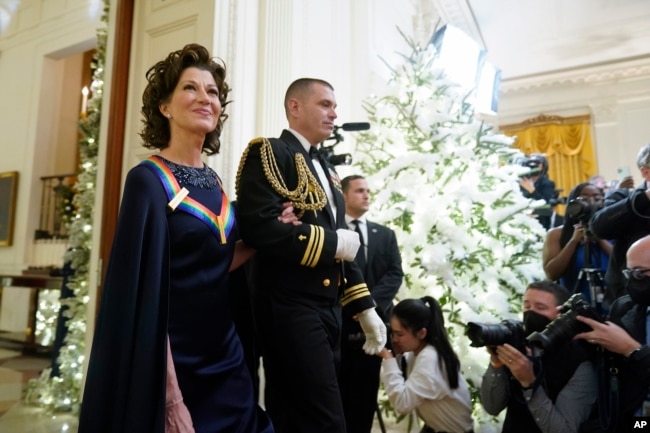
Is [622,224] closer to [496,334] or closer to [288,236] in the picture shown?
[496,334]

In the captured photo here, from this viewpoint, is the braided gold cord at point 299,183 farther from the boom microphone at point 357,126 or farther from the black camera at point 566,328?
the black camera at point 566,328

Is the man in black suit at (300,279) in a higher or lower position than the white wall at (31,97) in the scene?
lower

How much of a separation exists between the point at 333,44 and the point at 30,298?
557 cm

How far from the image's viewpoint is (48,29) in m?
7.06

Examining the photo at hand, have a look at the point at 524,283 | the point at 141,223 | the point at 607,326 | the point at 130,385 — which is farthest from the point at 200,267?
the point at 524,283

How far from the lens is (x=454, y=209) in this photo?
340 cm

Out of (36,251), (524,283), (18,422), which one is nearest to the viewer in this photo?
(18,422)

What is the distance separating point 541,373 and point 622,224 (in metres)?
0.82

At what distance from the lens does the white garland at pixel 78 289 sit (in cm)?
328

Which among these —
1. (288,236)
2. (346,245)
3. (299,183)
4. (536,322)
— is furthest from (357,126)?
(536,322)

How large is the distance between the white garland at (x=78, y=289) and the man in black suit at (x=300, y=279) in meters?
2.24

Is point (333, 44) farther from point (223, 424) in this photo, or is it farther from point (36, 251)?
point (36, 251)

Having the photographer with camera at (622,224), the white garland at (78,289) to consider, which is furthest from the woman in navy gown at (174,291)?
the white garland at (78,289)

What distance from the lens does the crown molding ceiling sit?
8.63m
